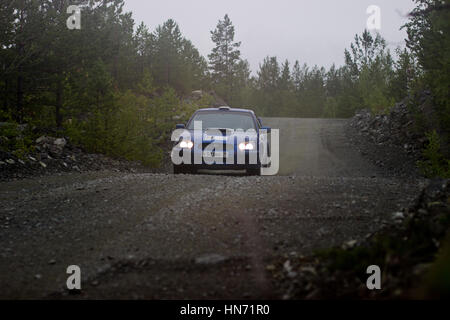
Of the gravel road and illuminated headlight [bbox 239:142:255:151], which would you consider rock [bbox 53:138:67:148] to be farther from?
illuminated headlight [bbox 239:142:255:151]

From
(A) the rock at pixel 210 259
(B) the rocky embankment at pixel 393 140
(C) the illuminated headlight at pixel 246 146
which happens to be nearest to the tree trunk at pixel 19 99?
(C) the illuminated headlight at pixel 246 146

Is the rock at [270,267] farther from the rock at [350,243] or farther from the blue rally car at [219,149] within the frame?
the blue rally car at [219,149]

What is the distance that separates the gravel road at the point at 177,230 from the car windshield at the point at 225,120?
2.58 metres

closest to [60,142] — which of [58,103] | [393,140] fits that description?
Result: [58,103]

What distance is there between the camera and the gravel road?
13.4 ft

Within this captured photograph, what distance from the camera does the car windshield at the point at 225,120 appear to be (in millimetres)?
11195

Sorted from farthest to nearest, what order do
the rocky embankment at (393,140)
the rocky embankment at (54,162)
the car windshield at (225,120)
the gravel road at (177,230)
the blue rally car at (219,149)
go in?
1. the rocky embankment at (393,140)
2. the rocky embankment at (54,162)
3. the car windshield at (225,120)
4. the blue rally car at (219,149)
5. the gravel road at (177,230)

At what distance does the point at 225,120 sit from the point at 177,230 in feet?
20.9

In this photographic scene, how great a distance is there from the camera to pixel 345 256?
405cm

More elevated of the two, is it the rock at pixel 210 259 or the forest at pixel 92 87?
the forest at pixel 92 87

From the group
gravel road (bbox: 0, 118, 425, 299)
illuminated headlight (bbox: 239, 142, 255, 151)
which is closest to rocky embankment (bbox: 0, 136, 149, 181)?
gravel road (bbox: 0, 118, 425, 299)

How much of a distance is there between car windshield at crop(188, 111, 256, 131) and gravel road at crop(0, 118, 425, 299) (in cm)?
258

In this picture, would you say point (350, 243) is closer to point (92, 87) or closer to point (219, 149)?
point (219, 149)

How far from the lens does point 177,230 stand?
539 centimetres
